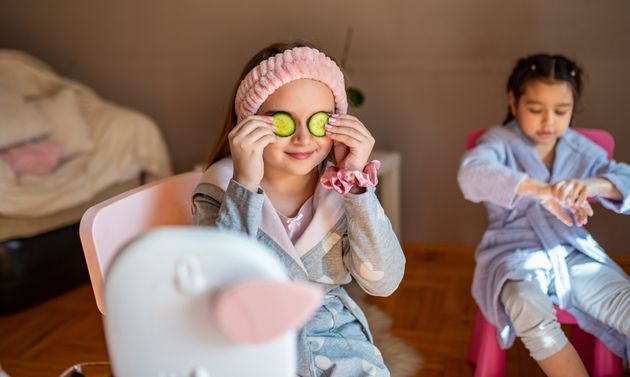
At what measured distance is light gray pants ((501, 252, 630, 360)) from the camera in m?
1.50

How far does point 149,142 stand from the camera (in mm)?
Result: 2791

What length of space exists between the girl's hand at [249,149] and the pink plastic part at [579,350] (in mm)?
813

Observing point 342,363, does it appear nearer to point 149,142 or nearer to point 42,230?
point 42,230

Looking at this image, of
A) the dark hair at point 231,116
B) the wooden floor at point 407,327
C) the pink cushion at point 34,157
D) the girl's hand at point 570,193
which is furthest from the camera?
the pink cushion at point 34,157

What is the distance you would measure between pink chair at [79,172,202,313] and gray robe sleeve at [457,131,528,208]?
Result: 70 centimetres

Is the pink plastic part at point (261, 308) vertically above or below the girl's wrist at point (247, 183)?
above

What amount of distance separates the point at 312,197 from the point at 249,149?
228 mm

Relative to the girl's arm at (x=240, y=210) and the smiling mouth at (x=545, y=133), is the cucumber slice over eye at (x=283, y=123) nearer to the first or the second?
the girl's arm at (x=240, y=210)

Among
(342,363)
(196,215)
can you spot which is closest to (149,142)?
(196,215)

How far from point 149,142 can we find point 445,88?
120cm

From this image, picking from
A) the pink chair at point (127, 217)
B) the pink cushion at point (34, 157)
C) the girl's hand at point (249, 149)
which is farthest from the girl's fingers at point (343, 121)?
the pink cushion at point (34, 157)

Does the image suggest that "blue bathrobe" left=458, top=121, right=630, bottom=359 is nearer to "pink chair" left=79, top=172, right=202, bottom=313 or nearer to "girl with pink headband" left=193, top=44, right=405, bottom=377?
"girl with pink headband" left=193, top=44, right=405, bottom=377

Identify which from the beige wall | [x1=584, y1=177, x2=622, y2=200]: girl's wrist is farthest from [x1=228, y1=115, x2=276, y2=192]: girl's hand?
the beige wall

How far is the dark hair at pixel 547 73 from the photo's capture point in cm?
171
